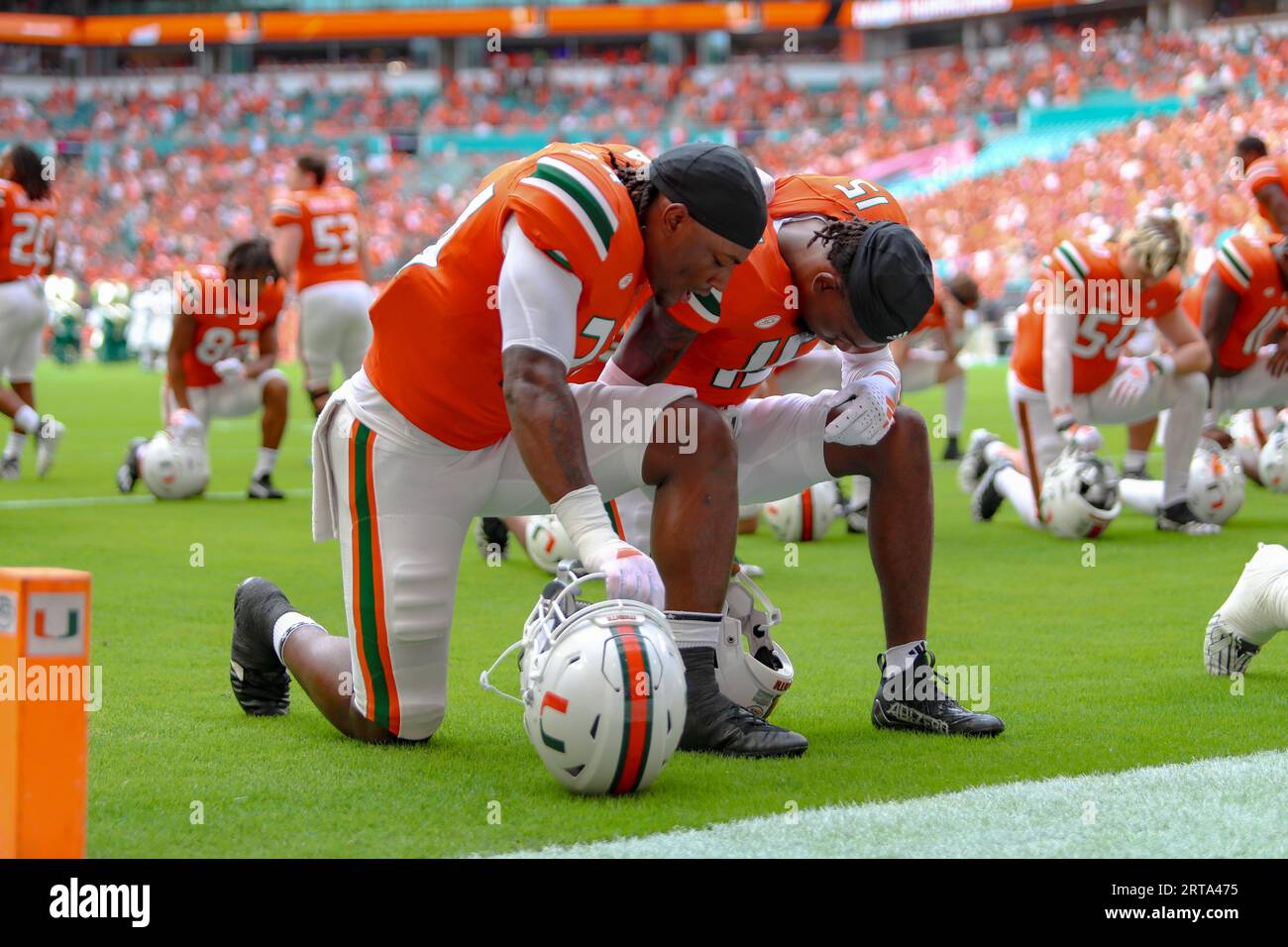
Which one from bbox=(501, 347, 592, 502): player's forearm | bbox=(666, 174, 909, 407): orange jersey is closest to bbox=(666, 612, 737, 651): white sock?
bbox=(501, 347, 592, 502): player's forearm

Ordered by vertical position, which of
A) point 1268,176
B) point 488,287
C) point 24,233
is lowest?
point 24,233

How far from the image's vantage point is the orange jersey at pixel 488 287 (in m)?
3.41

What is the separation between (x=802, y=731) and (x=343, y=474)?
1352mm

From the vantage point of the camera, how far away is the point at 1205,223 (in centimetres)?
2894

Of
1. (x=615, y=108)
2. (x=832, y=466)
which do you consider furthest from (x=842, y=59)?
(x=832, y=466)

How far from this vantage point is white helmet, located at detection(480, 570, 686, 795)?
10.6 ft

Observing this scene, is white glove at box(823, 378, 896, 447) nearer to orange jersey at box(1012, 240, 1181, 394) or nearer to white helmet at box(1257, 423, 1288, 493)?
orange jersey at box(1012, 240, 1181, 394)

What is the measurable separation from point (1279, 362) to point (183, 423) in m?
6.81

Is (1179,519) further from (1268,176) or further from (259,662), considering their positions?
(259,662)

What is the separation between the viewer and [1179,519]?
865cm

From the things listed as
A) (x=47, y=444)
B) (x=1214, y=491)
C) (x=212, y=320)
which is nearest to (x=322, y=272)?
(x=212, y=320)

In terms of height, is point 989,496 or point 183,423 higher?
point 183,423

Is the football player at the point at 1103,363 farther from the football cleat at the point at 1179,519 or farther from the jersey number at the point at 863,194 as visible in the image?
the jersey number at the point at 863,194
